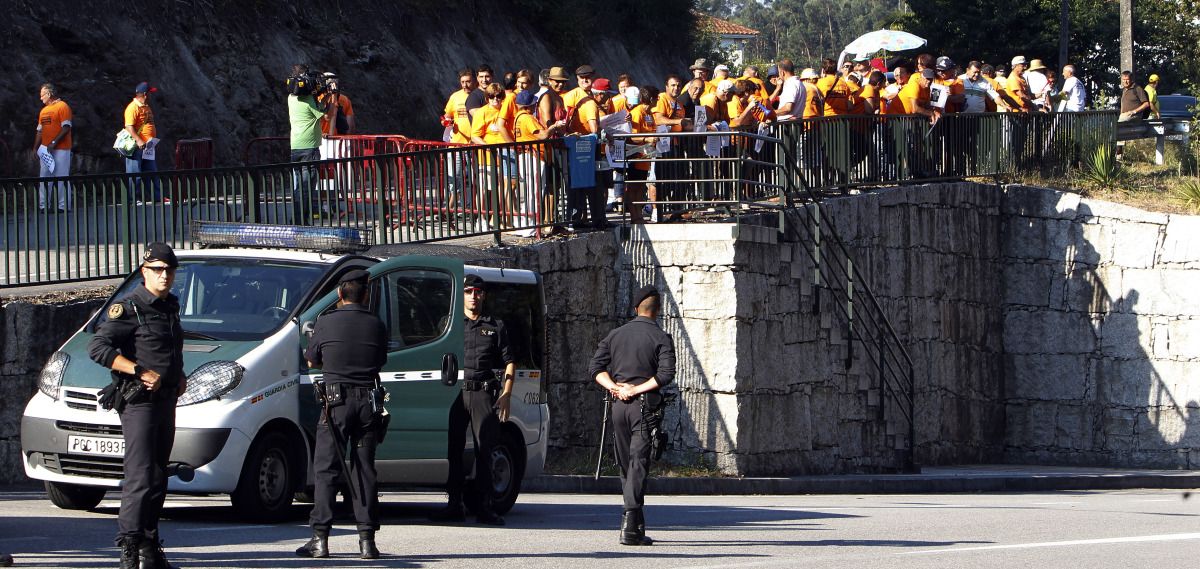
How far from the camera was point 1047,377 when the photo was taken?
1024 inches

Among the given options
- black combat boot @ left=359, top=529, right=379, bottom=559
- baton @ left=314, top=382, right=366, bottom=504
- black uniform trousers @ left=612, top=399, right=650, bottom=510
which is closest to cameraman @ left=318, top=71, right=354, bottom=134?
black uniform trousers @ left=612, top=399, right=650, bottom=510

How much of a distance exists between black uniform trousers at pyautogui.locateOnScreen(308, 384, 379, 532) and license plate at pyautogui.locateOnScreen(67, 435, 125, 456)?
1.67m

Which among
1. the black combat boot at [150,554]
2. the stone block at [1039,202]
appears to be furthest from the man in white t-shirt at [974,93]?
the black combat boot at [150,554]

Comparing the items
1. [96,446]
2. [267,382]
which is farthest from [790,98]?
[96,446]

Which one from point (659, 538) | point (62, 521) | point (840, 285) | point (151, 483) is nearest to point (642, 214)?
point (840, 285)

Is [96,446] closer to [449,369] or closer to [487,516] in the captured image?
[449,369]

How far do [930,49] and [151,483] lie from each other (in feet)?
141

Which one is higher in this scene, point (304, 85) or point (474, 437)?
point (304, 85)

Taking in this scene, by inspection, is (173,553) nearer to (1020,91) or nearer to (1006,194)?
(1006,194)

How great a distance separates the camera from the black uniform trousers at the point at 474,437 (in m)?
11.5

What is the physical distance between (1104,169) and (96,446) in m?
19.3

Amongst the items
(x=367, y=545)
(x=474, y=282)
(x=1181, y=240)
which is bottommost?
(x=367, y=545)

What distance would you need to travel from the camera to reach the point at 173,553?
948 centimetres

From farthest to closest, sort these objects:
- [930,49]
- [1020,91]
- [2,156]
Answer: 1. [930,49]
2. [1020,91]
3. [2,156]
